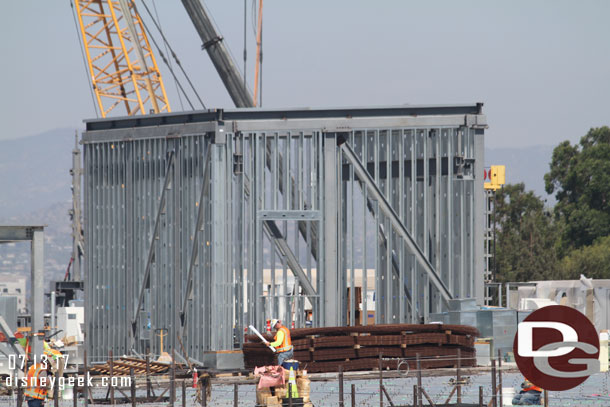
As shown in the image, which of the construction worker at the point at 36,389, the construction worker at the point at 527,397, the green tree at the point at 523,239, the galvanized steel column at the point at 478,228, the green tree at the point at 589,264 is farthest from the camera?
the green tree at the point at 523,239

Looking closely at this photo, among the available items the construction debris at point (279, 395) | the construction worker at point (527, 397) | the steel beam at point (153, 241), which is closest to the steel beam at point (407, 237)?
the steel beam at point (153, 241)

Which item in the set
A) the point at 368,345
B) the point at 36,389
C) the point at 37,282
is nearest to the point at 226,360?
the point at 368,345

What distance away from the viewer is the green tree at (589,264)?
307 feet

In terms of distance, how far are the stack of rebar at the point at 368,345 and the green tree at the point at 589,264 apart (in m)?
61.8

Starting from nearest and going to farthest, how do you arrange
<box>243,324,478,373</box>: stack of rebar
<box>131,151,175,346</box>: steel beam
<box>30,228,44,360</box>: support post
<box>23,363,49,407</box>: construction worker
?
<box>23,363,49,407</box>: construction worker → <box>30,228,44,360</box>: support post → <box>243,324,478,373</box>: stack of rebar → <box>131,151,175,346</box>: steel beam

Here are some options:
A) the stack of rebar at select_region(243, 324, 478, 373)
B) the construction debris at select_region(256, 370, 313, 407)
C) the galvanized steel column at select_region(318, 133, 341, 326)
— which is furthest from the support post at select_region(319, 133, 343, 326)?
the construction debris at select_region(256, 370, 313, 407)

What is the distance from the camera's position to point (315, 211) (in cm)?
3622

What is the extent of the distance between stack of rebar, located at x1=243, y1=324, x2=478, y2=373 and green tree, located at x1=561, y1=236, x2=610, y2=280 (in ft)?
203

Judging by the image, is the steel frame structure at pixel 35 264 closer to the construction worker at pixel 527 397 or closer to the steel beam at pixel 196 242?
the steel beam at pixel 196 242

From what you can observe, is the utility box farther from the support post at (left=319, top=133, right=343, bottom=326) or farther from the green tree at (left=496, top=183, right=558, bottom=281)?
the green tree at (left=496, top=183, right=558, bottom=281)

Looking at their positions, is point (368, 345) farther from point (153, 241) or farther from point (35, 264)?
point (35, 264)

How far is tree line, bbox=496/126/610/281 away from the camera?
313ft

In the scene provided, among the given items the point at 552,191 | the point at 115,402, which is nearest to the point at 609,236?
the point at 552,191

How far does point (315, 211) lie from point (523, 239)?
2630 inches
